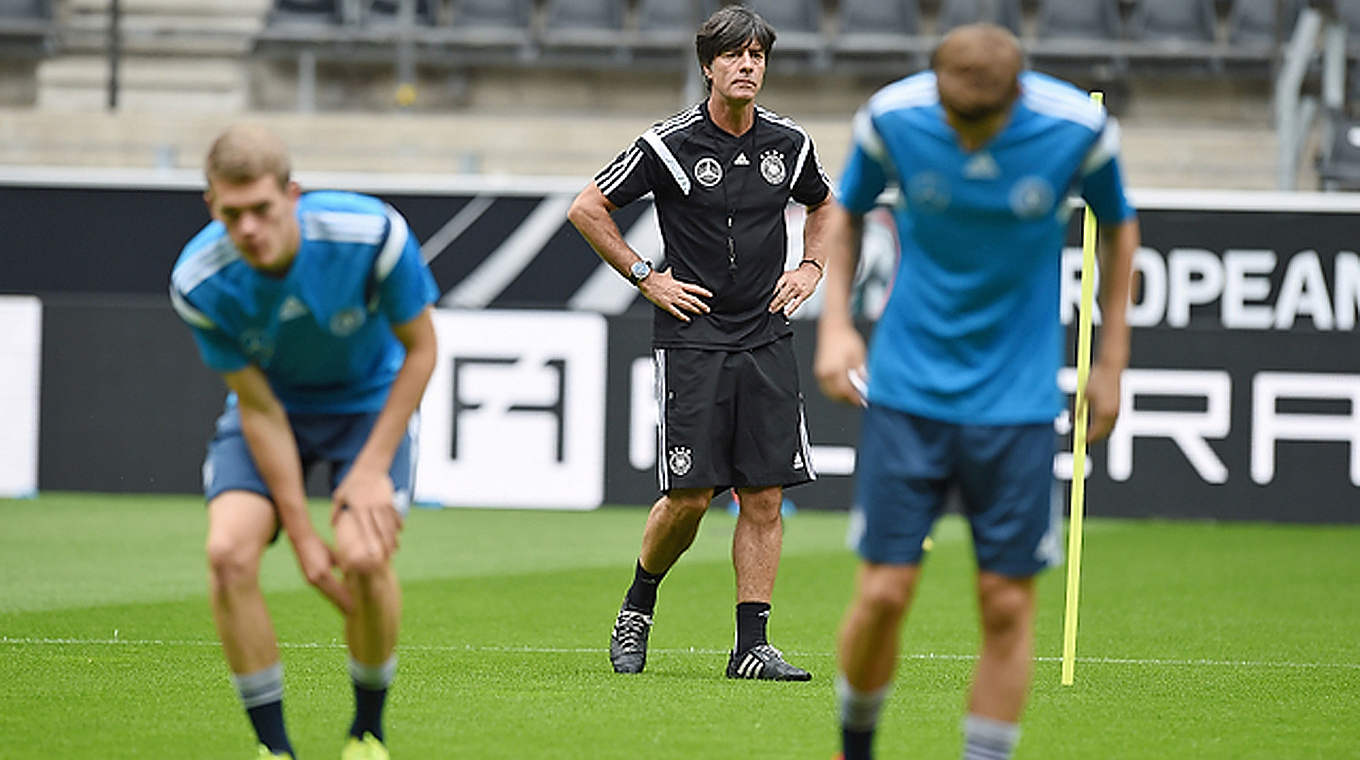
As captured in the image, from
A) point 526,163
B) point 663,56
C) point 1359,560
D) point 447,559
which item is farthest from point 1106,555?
point 663,56

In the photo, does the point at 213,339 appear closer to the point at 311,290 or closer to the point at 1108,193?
the point at 311,290

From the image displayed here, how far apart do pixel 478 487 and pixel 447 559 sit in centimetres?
275

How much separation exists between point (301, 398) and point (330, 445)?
133 millimetres

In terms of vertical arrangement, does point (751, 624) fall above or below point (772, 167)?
below

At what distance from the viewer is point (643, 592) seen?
7.12 metres

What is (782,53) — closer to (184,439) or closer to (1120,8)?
(1120,8)

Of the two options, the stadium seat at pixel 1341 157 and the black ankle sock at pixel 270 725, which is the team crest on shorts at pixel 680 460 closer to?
the black ankle sock at pixel 270 725

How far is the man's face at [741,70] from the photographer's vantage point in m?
6.81

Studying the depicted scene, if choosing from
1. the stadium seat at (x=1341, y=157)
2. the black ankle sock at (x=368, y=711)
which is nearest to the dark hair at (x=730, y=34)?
the black ankle sock at (x=368, y=711)

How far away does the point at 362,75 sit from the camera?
62.2ft

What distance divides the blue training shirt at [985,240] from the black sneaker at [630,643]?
2.69m

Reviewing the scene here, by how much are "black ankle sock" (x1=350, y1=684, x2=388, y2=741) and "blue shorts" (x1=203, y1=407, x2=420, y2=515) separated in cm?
44

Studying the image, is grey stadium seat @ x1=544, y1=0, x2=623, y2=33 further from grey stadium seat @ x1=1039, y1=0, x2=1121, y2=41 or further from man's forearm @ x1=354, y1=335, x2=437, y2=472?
man's forearm @ x1=354, y1=335, x2=437, y2=472

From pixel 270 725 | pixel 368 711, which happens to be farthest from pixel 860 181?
pixel 270 725
